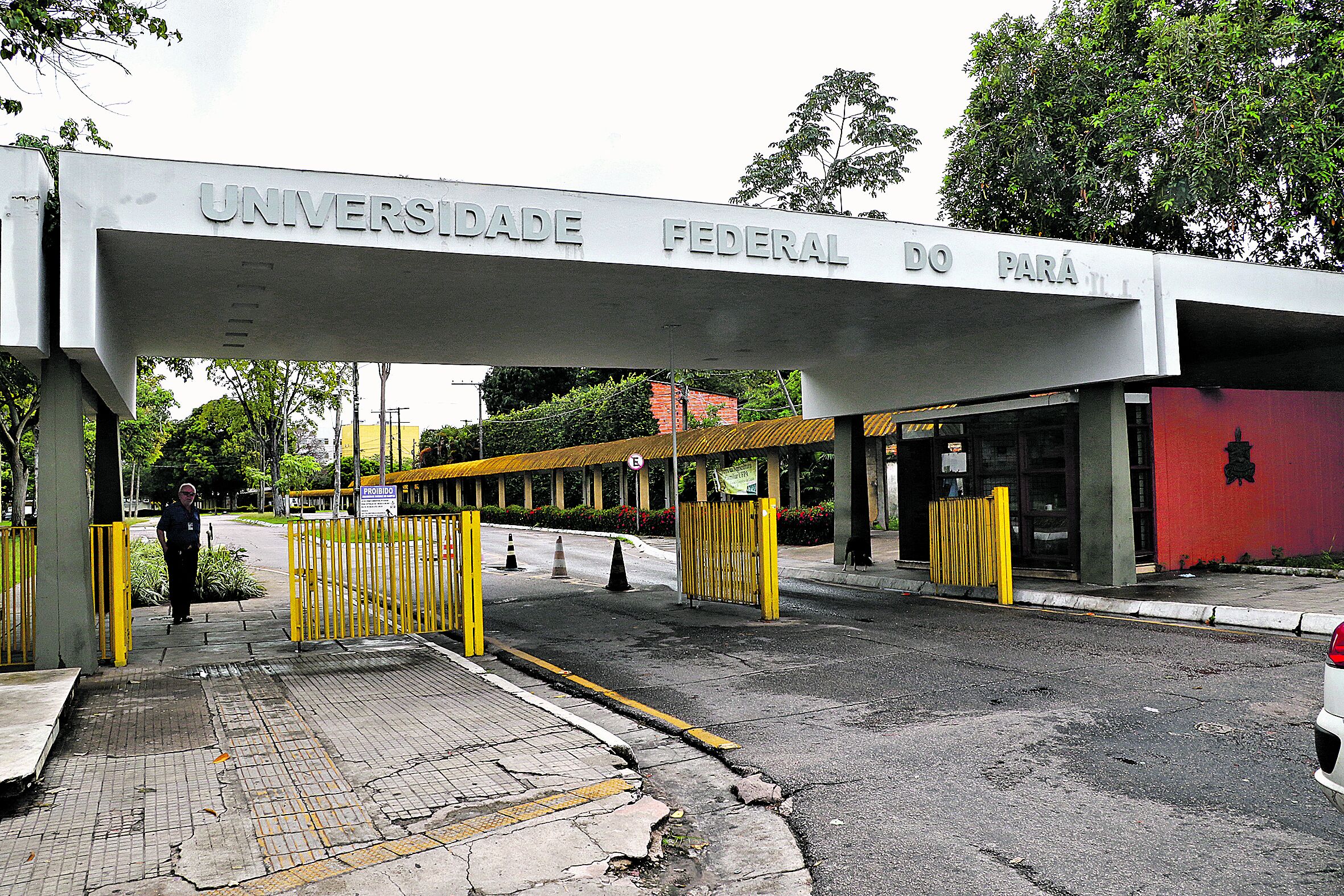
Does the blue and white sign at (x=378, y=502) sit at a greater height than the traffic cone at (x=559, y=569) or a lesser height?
greater

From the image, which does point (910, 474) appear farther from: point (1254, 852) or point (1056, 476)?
point (1254, 852)

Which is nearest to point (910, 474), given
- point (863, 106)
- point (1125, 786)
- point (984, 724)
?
point (984, 724)

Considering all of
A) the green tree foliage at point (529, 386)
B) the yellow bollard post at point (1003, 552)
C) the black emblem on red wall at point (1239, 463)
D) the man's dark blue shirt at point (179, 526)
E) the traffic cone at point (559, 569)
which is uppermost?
the green tree foliage at point (529, 386)

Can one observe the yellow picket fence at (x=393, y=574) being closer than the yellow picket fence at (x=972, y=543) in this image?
Yes

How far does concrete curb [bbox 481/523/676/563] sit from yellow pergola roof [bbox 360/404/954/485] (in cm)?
273

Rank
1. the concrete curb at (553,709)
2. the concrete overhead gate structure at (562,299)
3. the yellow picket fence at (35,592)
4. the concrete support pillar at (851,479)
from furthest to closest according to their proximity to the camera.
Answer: the concrete support pillar at (851,479) < the yellow picket fence at (35,592) < the concrete overhead gate structure at (562,299) < the concrete curb at (553,709)

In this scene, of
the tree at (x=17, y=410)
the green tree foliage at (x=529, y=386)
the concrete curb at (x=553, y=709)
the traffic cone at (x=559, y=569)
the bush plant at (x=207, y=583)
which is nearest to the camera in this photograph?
the concrete curb at (x=553, y=709)

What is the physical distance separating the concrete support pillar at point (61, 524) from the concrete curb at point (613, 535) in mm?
14742

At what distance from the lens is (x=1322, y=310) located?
47.2 feet

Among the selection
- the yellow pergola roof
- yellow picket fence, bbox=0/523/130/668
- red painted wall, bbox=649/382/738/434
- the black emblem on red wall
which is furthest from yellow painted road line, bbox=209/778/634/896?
red painted wall, bbox=649/382/738/434

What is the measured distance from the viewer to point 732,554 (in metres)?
13.1

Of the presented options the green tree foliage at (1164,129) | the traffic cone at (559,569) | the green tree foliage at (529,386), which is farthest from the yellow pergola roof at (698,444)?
the green tree foliage at (529,386)

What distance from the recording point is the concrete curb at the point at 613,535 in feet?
84.2

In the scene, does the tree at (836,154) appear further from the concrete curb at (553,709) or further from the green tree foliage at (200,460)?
the green tree foliage at (200,460)
